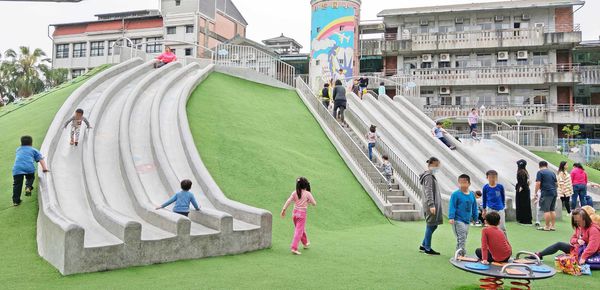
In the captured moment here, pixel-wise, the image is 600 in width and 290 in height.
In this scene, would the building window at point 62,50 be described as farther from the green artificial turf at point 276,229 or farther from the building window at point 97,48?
the green artificial turf at point 276,229

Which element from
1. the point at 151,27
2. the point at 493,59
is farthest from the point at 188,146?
the point at 151,27

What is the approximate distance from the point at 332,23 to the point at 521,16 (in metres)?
18.2

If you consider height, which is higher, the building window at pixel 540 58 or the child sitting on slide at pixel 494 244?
the building window at pixel 540 58

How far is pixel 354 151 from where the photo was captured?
15.8 meters

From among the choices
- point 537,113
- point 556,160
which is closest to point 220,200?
point 556,160

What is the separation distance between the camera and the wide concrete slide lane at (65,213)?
20.7 ft

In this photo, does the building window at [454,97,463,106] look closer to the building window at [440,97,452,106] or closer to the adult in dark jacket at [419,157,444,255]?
the building window at [440,97,452,106]

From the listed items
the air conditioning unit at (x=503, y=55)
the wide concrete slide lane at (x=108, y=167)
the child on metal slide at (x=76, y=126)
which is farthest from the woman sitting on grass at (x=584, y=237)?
the air conditioning unit at (x=503, y=55)

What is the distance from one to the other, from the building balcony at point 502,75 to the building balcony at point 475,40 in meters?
2.03

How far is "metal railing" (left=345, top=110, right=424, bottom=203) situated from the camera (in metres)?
14.0

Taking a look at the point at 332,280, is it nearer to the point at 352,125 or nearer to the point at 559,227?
the point at 559,227

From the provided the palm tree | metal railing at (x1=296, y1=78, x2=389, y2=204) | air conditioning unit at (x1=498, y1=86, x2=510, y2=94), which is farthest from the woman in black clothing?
the palm tree

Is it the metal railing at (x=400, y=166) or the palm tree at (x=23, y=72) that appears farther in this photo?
the palm tree at (x=23, y=72)

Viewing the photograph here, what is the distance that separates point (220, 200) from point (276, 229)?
1297mm
